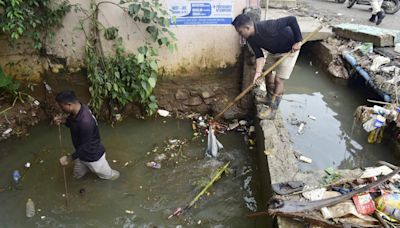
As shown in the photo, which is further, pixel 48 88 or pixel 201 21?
pixel 48 88

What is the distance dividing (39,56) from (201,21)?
8.55ft

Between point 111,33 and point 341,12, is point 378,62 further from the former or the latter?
point 341,12

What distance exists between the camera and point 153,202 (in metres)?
3.92

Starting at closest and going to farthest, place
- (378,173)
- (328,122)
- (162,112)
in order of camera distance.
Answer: (378,173) → (162,112) → (328,122)

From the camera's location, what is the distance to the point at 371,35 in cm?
707

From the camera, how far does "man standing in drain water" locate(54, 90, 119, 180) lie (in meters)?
3.53

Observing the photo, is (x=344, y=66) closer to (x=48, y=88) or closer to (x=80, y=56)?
(x=80, y=56)

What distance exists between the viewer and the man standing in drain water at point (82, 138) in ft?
11.6

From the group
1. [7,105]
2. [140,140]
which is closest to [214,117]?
[140,140]

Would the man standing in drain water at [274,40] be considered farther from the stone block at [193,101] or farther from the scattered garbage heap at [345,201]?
the scattered garbage heap at [345,201]

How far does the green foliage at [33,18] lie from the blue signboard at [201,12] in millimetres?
1566

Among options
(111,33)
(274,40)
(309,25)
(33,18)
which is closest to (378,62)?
(309,25)

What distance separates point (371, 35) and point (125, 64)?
17.8 feet

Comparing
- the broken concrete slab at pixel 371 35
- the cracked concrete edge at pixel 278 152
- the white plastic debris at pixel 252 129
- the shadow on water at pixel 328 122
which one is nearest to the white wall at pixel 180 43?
the white plastic debris at pixel 252 129
